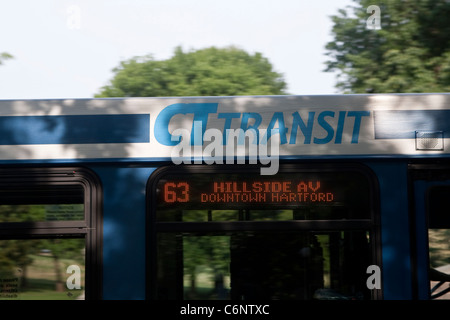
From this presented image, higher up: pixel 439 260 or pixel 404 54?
pixel 404 54

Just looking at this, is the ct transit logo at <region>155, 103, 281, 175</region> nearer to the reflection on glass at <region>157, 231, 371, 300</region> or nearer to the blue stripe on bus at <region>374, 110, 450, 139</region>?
the reflection on glass at <region>157, 231, 371, 300</region>

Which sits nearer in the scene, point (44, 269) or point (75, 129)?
point (44, 269)

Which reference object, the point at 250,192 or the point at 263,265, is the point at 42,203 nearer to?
the point at 250,192

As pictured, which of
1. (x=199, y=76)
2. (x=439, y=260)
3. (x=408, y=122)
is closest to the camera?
(x=439, y=260)

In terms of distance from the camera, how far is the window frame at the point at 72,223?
4.69 meters

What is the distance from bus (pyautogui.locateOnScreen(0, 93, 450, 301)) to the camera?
4.70 m

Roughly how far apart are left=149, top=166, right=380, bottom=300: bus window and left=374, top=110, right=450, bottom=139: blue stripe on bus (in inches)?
16.6

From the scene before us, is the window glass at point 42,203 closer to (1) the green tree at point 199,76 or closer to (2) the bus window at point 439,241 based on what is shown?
(2) the bus window at point 439,241

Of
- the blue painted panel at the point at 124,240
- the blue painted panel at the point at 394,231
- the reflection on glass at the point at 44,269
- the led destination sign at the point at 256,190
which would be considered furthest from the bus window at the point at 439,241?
the reflection on glass at the point at 44,269

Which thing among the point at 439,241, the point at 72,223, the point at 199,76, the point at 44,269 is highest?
the point at 199,76

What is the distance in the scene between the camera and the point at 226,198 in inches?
187

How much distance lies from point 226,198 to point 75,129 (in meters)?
1.25

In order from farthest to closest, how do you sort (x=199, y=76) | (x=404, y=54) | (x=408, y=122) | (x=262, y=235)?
(x=199, y=76) < (x=404, y=54) < (x=408, y=122) < (x=262, y=235)

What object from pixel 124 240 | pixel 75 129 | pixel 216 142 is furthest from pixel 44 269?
pixel 216 142
